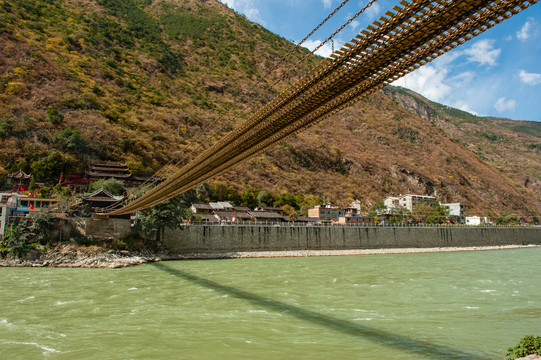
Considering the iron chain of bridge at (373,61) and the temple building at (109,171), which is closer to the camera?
the iron chain of bridge at (373,61)

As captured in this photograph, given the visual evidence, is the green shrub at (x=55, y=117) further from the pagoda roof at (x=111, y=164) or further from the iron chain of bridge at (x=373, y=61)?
the iron chain of bridge at (x=373, y=61)

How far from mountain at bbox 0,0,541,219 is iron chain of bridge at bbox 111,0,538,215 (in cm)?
1646

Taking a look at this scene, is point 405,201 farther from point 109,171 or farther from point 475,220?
point 109,171

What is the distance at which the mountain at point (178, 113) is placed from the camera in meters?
46.7

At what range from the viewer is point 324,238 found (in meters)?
37.2

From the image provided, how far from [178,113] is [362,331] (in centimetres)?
6404

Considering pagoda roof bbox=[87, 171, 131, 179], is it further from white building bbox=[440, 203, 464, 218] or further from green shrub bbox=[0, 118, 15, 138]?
white building bbox=[440, 203, 464, 218]

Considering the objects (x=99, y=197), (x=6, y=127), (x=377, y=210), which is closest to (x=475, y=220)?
(x=377, y=210)

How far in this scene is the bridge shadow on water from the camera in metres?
7.60

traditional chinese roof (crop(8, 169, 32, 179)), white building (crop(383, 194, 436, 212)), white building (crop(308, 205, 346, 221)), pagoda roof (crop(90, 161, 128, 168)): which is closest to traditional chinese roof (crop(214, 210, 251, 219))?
pagoda roof (crop(90, 161, 128, 168))

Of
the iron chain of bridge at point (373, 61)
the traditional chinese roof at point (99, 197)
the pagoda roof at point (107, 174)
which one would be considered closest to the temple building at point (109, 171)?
the pagoda roof at point (107, 174)

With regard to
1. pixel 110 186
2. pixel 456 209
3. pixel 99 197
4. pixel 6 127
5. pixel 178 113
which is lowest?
pixel 456 209

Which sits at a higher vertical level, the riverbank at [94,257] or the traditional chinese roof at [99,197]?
the traditional chinese roof at [99,197]

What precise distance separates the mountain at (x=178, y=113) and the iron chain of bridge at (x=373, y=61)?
54.0ft
